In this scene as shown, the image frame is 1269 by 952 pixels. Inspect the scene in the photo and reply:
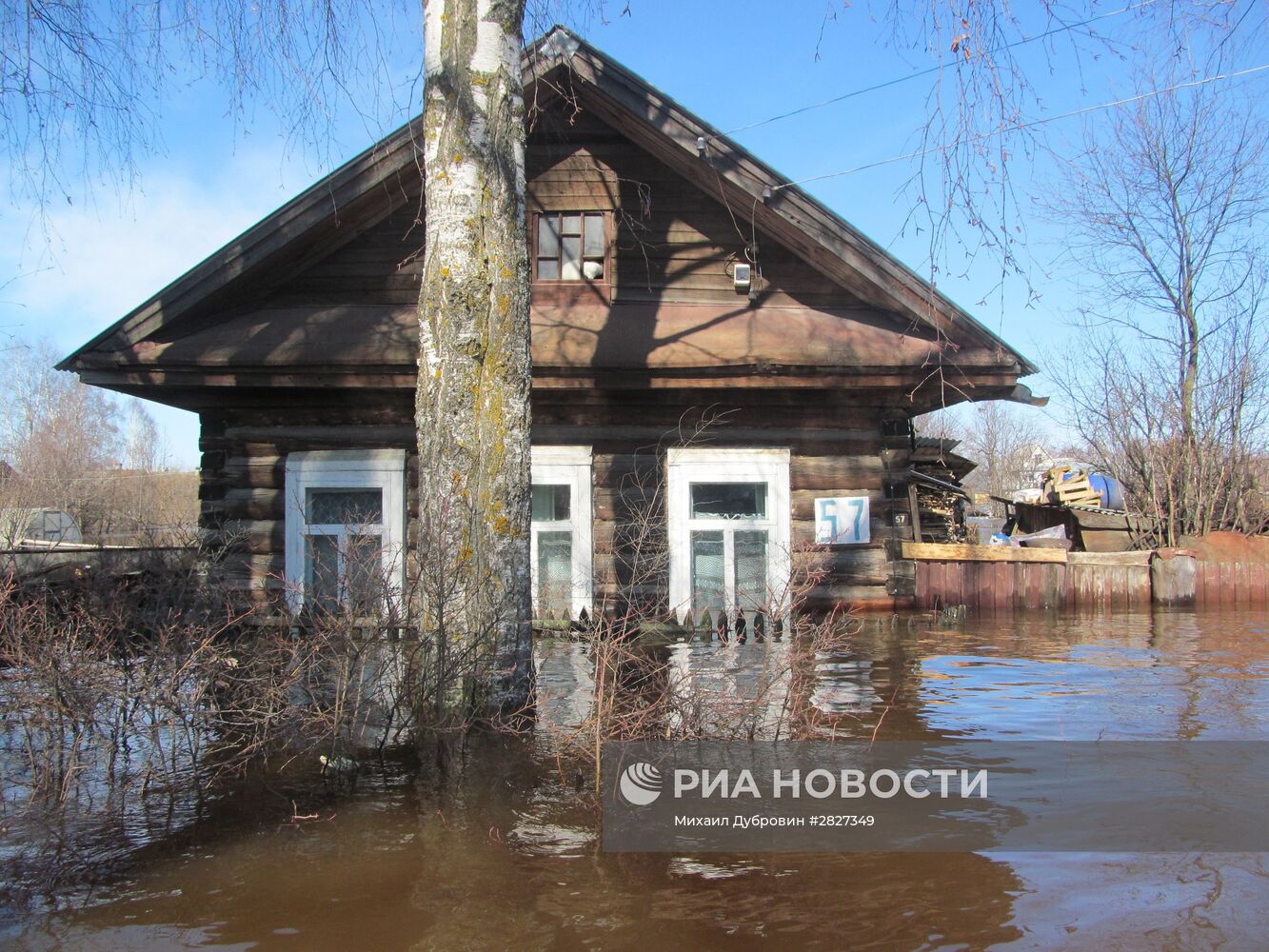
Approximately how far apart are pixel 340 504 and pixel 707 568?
3.89 meters

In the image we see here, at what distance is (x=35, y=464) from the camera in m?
56.3

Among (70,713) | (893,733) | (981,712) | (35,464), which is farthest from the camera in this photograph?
(35,464)

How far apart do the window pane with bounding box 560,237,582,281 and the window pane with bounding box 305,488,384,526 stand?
3161 millimetres

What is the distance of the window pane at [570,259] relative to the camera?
10828 millimetres

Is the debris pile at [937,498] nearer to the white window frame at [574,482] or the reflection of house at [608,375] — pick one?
the reflection of house at [608,375]

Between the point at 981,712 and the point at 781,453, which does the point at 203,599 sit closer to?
the point at 981,712

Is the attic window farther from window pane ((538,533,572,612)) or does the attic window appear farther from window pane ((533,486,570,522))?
window pane ((538,533,572,612))

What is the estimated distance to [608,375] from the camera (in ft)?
30.8

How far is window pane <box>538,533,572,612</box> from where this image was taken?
995 cm

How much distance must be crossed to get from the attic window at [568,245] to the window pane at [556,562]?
295 cm

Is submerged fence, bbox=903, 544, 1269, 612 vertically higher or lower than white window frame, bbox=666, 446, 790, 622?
lower

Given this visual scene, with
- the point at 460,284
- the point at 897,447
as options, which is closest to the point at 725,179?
the point at 897,447

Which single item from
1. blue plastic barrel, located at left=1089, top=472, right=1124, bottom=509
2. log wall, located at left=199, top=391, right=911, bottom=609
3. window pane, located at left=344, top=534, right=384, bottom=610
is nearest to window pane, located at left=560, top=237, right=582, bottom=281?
log wall, located at left=199, top=391, right=911, bottom=609

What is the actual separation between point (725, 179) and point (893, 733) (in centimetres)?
656
